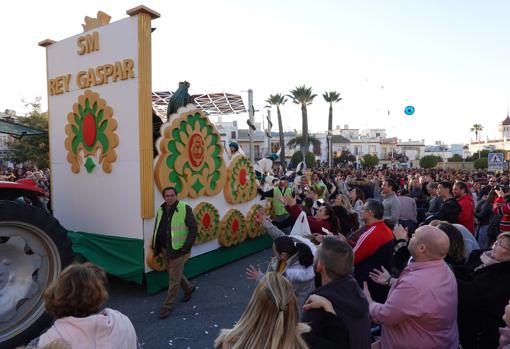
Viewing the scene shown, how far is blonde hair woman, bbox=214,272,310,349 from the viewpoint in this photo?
1640mm

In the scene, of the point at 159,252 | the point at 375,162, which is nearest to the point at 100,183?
the point at 159,252

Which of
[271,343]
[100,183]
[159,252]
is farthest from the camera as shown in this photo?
[100,183]

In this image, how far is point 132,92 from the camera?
5.08 m

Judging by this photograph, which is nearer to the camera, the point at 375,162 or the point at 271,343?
the point at 271,343

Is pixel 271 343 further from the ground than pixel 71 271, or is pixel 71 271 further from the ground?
pixel 71 271

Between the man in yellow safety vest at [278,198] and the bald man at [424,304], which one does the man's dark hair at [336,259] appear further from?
the man in yellow safety vest at [278,198]

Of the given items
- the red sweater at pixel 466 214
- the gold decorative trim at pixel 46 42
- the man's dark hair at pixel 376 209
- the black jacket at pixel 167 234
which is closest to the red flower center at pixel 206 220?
the black jacket at pixel 167 234

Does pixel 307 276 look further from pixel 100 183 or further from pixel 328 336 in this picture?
pixel 100 183

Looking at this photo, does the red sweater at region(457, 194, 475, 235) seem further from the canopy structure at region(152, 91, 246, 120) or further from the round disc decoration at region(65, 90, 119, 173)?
the canopy structure at region(152, 91, 246, 120)

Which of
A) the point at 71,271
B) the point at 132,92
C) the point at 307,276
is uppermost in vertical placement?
the point at 132,92

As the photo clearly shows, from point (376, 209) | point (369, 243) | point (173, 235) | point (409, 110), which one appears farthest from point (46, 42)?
point (409, 110)

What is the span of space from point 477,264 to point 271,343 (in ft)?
8.34

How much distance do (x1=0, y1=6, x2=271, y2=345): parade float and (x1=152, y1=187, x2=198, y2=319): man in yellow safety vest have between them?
357 mm

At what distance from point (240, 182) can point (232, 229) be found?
3.09 feet
